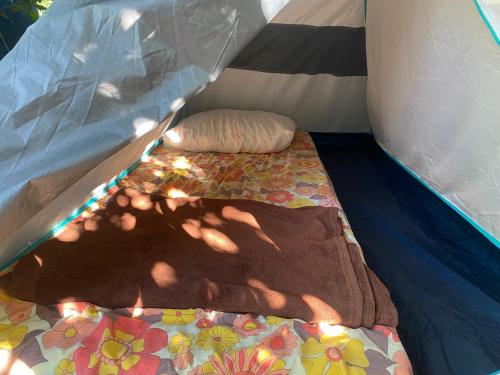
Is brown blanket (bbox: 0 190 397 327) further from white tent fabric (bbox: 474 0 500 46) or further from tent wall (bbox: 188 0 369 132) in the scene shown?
tent wall (bbox: 188 0 369 132)

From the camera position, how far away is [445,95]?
136 cm

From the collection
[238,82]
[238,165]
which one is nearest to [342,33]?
[238,82]

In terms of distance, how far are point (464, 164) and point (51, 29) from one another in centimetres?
139

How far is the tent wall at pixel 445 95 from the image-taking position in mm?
1160

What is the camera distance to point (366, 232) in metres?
1.63

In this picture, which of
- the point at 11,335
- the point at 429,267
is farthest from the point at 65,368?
the point at 429,267

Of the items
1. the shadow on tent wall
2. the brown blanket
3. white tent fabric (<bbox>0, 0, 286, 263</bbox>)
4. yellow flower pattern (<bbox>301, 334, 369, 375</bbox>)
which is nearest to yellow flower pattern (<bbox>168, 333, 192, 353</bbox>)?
Result: the brown blanket

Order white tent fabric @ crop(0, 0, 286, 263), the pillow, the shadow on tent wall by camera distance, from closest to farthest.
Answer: white tent fabric @ crop(0, 0, 286, 263)
the shadow on tent wall
the pillow

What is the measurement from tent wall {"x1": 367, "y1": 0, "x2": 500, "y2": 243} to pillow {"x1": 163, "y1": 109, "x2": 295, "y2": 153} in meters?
0.62

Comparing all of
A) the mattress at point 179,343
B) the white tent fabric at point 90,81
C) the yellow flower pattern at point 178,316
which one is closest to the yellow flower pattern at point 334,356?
the mattress at point 179,343

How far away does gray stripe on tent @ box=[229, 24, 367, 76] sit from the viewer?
2029mm

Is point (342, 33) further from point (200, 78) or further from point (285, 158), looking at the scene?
point (200, 78)

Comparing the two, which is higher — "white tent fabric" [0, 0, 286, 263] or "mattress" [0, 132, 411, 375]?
"white tent fabric" [0, 0, 286, 263]

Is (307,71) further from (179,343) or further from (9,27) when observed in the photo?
(179,343)
